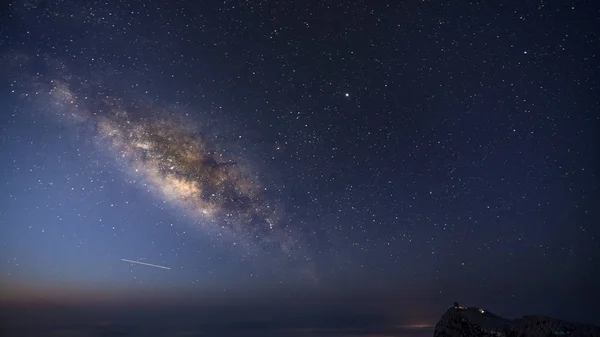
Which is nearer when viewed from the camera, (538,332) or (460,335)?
(538,332)

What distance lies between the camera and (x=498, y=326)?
8.79m

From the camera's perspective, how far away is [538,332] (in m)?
8.43

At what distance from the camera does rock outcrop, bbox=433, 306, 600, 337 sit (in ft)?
27.5

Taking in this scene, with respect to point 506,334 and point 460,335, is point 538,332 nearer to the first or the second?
point 506,334


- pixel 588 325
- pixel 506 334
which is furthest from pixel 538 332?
pixel 588 325

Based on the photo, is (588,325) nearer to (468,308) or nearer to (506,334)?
(506,334)

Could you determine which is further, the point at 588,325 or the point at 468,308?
the point at 468,308

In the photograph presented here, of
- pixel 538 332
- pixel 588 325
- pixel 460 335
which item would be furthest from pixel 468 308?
pixel 588 325

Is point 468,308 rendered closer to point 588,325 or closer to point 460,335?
point 460,335

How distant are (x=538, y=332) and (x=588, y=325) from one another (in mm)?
1202

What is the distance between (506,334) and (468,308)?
108cm

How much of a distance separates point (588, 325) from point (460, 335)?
2.73 m

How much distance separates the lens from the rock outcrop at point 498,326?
27.5 feet

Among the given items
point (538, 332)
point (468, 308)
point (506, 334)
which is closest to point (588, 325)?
point (538, 332)
